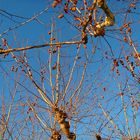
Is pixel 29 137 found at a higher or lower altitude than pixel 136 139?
higher

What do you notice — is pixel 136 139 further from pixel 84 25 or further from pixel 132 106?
pixel 84 25

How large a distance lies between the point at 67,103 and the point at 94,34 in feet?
12.2

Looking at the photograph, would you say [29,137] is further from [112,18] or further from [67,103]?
[112,18]

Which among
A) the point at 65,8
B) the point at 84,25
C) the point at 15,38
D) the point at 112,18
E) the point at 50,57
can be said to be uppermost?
the point at 15,38

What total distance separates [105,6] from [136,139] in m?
5.51

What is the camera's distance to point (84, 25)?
3.54 m

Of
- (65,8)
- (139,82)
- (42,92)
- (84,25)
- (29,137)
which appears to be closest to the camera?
(84,25)

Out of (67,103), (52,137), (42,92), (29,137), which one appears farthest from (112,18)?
(29,137)

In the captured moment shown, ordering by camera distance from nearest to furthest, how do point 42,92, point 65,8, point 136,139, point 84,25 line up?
point 84,25
point 65,8
point 42,92
point 136,139

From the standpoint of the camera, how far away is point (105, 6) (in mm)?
3982

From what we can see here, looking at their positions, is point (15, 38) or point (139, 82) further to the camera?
point (15, 38)

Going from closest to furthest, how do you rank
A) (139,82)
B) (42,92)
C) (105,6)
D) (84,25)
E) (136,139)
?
(84,25), (105,6), (42,92), (139,82), (136,139)

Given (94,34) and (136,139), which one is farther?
(136,139)

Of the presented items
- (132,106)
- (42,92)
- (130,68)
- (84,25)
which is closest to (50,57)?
(42,92)
